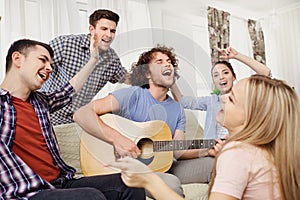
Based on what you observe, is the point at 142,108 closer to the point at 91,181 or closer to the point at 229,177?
the point at 229,177

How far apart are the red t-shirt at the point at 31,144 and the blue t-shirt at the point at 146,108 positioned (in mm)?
399

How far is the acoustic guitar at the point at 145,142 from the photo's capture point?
0.94 metres

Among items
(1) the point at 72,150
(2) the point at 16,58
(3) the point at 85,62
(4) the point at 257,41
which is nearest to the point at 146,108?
(3) the point at 85,62

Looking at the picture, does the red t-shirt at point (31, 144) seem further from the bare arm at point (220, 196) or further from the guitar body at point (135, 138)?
the bare arm at point (220, 196)

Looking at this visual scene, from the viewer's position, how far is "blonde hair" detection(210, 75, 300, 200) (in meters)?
0.96

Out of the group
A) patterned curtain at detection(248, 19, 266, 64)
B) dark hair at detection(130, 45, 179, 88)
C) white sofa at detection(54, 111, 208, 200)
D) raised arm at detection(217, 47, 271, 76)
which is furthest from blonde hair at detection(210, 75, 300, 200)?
patterned curtain at detection(248, 19, 266, 64)

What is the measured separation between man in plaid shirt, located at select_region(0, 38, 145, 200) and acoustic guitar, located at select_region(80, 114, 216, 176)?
0.15 m

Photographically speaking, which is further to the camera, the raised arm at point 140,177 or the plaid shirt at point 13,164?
Answer: the plaid shirt at point 13,164

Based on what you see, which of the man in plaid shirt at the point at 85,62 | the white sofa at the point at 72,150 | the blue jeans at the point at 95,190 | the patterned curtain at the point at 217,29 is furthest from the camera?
the patterned curtain at the point at 217,29

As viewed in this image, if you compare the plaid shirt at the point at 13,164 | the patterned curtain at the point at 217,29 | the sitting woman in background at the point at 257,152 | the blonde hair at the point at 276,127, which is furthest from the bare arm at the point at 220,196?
the patterned curtain at the point at 217,29

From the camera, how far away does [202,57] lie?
1131 mm

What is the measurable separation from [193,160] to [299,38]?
2.87 metres

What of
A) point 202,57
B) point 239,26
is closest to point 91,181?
point 202,57

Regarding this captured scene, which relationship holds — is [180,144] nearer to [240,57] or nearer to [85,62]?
[85,62]
